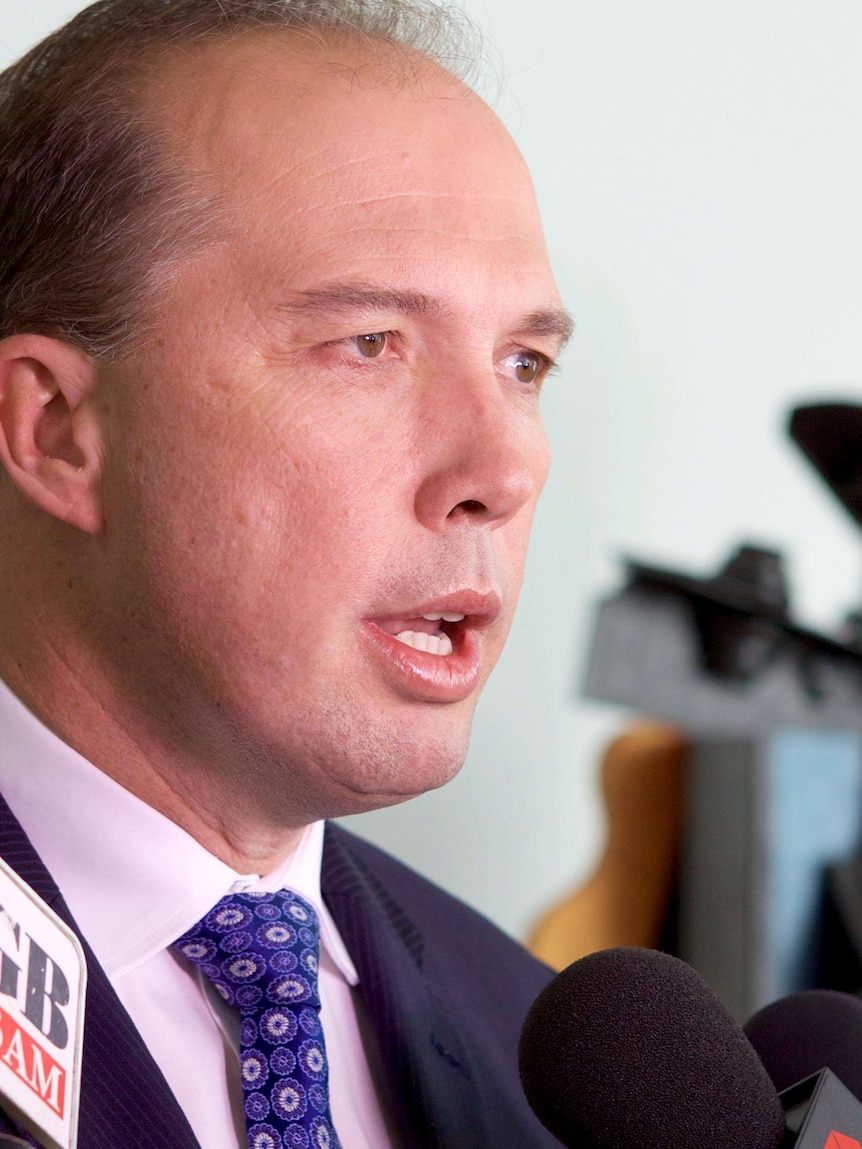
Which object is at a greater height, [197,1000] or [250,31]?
[250,31]

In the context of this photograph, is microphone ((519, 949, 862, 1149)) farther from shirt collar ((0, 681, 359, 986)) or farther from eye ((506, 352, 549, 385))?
eye ((506, 352, 549, 385))

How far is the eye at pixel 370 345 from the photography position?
0.86 meters

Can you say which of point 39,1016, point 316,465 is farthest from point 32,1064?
point 316,465

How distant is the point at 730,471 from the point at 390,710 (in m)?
1.92

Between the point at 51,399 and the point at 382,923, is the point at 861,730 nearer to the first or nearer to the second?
the point at 382,923

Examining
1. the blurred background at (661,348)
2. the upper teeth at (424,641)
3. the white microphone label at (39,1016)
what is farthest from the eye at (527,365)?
the blurred background at (661,348)

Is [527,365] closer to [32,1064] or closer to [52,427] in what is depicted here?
[52,427]

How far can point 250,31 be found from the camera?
0.93 m

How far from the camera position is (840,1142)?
660 millimetres

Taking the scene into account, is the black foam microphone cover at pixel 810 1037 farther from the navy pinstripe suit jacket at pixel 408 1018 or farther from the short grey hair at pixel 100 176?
the short grey hair at pixel 100 176

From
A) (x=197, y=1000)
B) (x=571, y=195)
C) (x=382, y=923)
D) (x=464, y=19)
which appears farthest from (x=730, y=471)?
(x=197, y=1000)

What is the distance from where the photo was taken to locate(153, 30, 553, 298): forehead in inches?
33.7

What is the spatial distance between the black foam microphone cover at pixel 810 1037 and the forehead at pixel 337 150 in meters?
0.50

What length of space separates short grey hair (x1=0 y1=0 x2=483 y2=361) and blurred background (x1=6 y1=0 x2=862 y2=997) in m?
1.40
